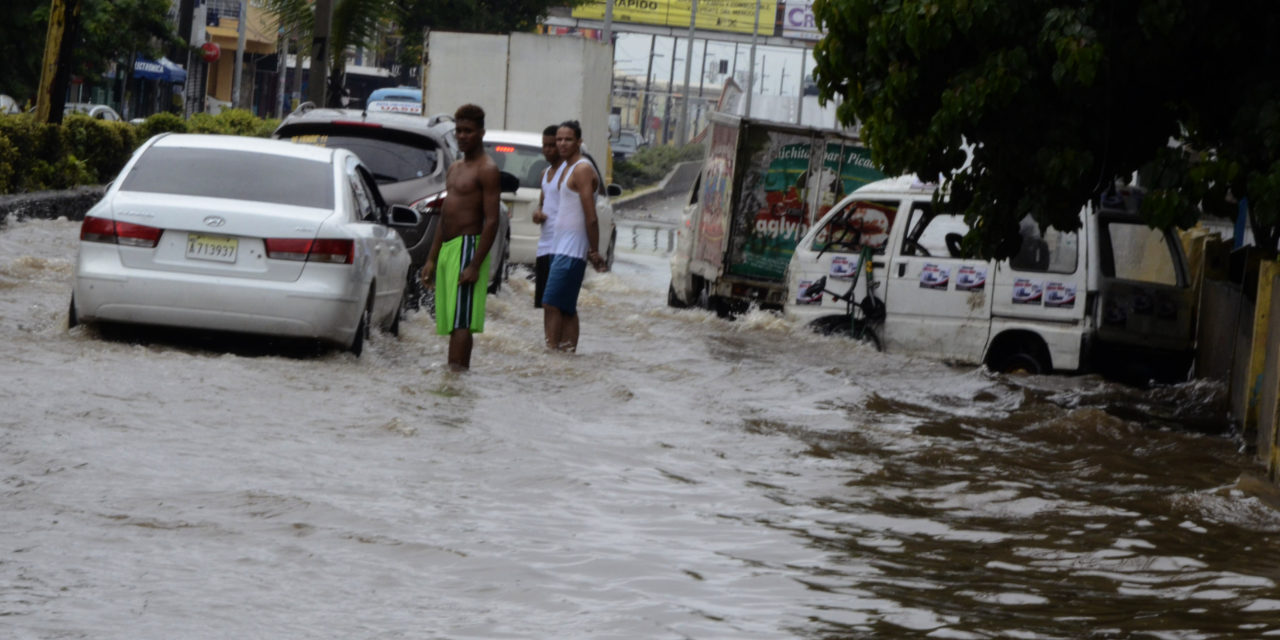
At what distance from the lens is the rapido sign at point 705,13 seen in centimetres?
7762

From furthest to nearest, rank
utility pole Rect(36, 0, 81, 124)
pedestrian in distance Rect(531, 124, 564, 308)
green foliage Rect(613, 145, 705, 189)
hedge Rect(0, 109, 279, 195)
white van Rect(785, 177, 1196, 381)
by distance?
green foliage Rect(613, 145, 705, 189) < utility pole Rect(36, 0, 81, 124) < hedge Rect(0, 109, 279, 195) < white van Rect(785, 177, 1196, 381) < pedestrian in distance Rect(531, 124, 564, 308)

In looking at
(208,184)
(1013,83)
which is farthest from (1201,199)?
(208,184)

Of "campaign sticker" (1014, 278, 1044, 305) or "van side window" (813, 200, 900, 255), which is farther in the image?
"van side window" (813, 200, 900, 255)

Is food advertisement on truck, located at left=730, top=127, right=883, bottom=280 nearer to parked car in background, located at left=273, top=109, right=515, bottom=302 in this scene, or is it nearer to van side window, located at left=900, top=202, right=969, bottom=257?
van side window, located at left=900, top=202, right=969, bottom=257

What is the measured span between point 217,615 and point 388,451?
9.48 ft

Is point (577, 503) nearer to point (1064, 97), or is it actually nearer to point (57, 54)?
point (1064, 97)

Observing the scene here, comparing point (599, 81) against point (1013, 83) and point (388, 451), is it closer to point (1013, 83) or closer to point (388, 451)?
point (1013, 83)

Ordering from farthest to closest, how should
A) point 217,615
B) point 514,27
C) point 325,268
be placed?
point 514,27
point 325,268
point 217,615

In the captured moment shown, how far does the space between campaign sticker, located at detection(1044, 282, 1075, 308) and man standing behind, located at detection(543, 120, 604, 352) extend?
350cm

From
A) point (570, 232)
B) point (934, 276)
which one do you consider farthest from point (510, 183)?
point (934, 276)

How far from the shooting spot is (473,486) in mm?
7246

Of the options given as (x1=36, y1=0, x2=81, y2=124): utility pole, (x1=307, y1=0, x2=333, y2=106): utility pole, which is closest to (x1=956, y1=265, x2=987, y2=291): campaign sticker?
(x1=36, y1=0, x2=81, y2=124): utility pole

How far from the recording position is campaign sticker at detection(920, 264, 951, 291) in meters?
13.3

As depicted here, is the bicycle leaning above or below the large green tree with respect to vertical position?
below
